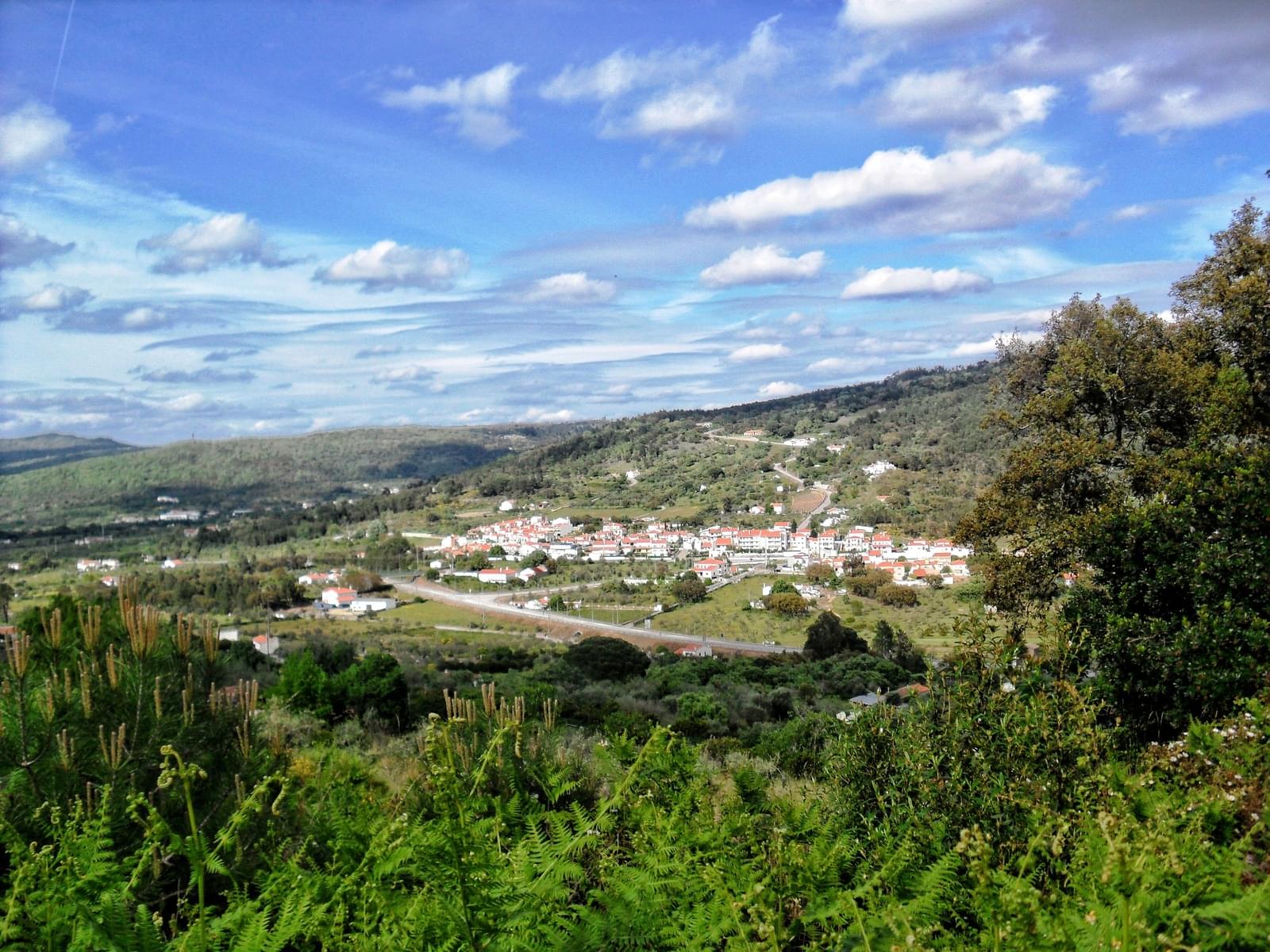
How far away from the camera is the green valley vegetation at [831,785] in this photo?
1.37 m

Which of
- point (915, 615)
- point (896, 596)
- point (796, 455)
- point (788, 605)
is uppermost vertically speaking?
point (796, 455)

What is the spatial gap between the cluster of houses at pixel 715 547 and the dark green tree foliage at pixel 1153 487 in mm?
24174

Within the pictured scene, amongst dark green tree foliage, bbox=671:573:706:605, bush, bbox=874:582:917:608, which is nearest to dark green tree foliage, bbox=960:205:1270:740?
bush, bbox=874:582:917:608

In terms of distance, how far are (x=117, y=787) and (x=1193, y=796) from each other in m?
3.04

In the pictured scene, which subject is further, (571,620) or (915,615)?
(571,620)

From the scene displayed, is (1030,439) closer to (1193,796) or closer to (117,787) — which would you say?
(1193,796)

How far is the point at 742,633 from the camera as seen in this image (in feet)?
109

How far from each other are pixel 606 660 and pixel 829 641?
7101mm

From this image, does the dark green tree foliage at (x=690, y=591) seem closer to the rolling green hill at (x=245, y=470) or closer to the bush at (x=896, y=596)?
the bush at (x=896, y=596)

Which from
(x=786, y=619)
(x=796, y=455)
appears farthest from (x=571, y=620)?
(x=796, y=455)

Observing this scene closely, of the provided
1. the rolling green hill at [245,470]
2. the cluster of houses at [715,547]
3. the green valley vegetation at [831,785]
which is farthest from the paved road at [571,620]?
the rolling green hill at [245,470]

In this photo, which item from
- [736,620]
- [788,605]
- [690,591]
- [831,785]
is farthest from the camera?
[690,591]

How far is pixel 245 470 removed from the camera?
85500mm

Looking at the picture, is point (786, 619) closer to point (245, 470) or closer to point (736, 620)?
point (736, 620)
